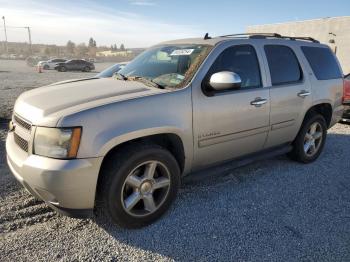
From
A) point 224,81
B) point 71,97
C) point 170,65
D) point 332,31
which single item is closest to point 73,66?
point 332,31

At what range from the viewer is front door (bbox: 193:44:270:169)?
358cm

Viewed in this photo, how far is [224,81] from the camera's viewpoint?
3.45 metres

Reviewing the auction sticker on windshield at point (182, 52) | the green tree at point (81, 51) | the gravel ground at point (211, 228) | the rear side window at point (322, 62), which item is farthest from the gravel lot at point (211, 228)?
the green tree at point (81, 51)

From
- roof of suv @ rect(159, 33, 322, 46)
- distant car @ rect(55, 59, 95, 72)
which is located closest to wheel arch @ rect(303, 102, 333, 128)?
roof of suv @ rect(159, 33, 322, 46)

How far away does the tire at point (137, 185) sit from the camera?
9.98 feet

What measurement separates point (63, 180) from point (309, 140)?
4029 millimetres

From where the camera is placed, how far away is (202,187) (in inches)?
169

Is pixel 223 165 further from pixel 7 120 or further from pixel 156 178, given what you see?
pixel 7 120

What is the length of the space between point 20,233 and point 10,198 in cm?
80

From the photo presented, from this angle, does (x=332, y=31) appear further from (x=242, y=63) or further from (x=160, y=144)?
(x=160, y=144)

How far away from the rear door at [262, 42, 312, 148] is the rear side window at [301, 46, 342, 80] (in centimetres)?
29

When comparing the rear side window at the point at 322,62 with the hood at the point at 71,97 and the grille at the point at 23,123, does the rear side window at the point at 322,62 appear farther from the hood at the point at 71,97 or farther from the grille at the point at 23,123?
the grille at the point at 23,123

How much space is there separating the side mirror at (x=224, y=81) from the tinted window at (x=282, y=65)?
3.54ft

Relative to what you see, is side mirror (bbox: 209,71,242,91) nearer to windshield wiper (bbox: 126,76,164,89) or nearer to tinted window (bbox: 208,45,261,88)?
tinted window (bbox: 208,45,261,88)
